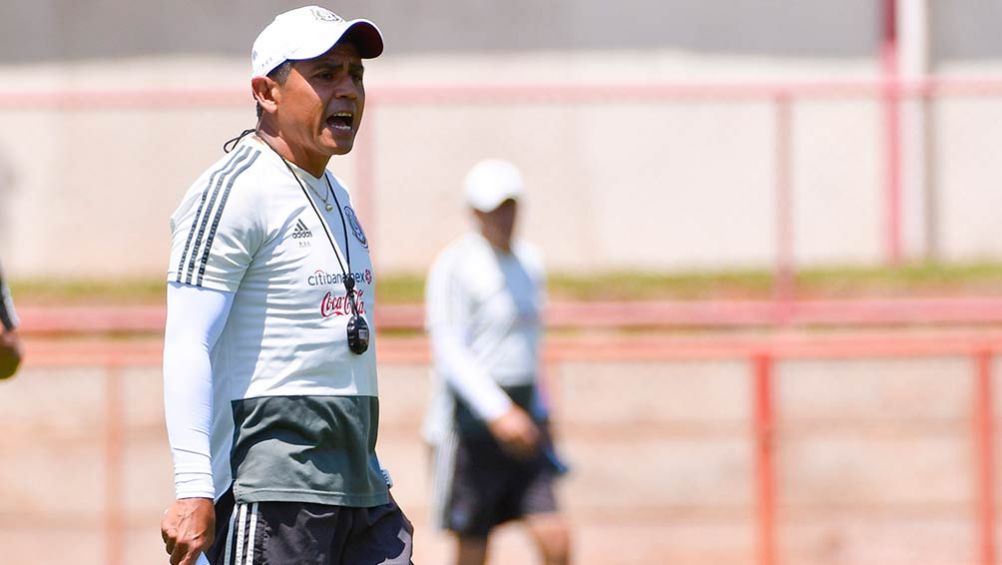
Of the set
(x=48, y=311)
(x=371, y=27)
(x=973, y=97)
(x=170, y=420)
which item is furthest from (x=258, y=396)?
(x=973, y=97)

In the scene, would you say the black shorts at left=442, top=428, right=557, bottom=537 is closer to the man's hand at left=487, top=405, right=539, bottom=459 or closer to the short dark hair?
the man's hand at left=487, top=405, right=539, bottom=459

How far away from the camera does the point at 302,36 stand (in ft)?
12.8

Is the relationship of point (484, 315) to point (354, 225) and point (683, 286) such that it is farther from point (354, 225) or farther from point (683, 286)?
point (683, 286)

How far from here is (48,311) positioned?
1042 centimetres

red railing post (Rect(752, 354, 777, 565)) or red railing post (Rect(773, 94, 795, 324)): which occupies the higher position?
red railing post (Rect(773, 94, 795, 324))

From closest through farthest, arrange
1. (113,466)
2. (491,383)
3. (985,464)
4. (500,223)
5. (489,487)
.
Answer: (491,383) < (489,487) < (500,223) < (985,464) < (113,466)

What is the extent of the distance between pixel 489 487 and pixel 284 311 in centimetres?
316

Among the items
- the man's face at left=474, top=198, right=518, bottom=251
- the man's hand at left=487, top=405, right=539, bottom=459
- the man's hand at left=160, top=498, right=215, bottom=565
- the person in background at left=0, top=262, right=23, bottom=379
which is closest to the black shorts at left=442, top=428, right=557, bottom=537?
the man's hand at left=487, top=405, right=539, bottom=459

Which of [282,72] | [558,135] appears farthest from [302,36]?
[558,135]

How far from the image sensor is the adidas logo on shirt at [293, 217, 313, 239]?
12.7 ft

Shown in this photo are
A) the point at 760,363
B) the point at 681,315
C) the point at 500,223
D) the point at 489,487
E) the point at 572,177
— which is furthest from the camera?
the point at 572,177

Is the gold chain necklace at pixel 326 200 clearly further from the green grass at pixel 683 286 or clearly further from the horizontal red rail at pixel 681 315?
the green grass at pixel 683 286

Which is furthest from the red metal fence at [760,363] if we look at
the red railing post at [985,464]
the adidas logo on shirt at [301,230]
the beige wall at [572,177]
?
the adidas logo on shirt at [301,230]

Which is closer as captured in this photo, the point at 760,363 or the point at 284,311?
the point at 284,311
